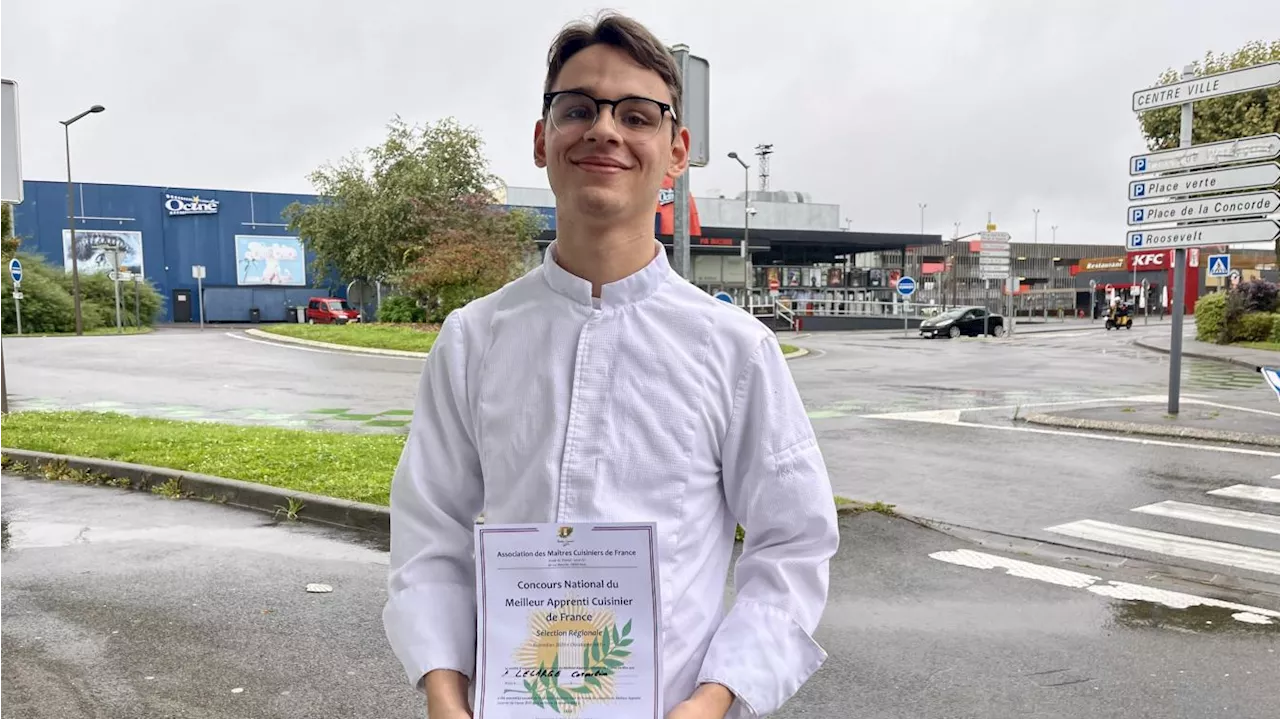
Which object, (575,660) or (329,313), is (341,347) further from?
(575,660)

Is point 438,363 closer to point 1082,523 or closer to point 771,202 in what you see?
point 1082,523

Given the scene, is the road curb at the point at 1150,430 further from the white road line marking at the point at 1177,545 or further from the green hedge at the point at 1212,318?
the green hedge at the point at 1212,318

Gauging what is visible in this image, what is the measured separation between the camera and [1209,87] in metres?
12.5

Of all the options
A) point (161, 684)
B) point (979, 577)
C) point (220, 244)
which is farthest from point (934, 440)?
point (220, 244)

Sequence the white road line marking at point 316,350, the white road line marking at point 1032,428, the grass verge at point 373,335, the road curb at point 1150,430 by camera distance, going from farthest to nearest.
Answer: the grass verge at point 373,335
the white road line marking at point 316,350
the road curb at point 1150,430
the white road line marking at point 1032,428

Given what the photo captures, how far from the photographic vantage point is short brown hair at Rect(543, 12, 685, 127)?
5.39 feet

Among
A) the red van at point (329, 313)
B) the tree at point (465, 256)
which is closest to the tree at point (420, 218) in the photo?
the tree at point (465, 256)

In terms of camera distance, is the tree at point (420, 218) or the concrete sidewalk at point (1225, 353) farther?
the tree at point (420, 218)

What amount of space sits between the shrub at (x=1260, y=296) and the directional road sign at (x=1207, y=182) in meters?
19.8

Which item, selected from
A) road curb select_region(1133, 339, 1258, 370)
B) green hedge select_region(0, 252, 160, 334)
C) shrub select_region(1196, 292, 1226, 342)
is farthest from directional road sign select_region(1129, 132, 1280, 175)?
green hedge select_region(0, 252, 160, 334)

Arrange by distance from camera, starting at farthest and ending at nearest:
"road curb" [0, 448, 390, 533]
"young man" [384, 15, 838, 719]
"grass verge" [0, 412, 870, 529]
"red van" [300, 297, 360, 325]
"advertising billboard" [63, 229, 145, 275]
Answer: "advertising billboard" [63, 229, 145, 275] → "red van" [300, 297, 360, 325] → "grass verge" [0, 412, 870, 529] → "road curb" [0, 448, 390, 533] → "young man" [384, 15, 838, 719]

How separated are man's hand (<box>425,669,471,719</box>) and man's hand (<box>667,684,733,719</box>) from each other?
331 millimetres

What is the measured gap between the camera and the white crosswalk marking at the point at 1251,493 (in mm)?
8148

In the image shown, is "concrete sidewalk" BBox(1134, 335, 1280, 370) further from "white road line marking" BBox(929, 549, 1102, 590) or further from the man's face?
the man's face
